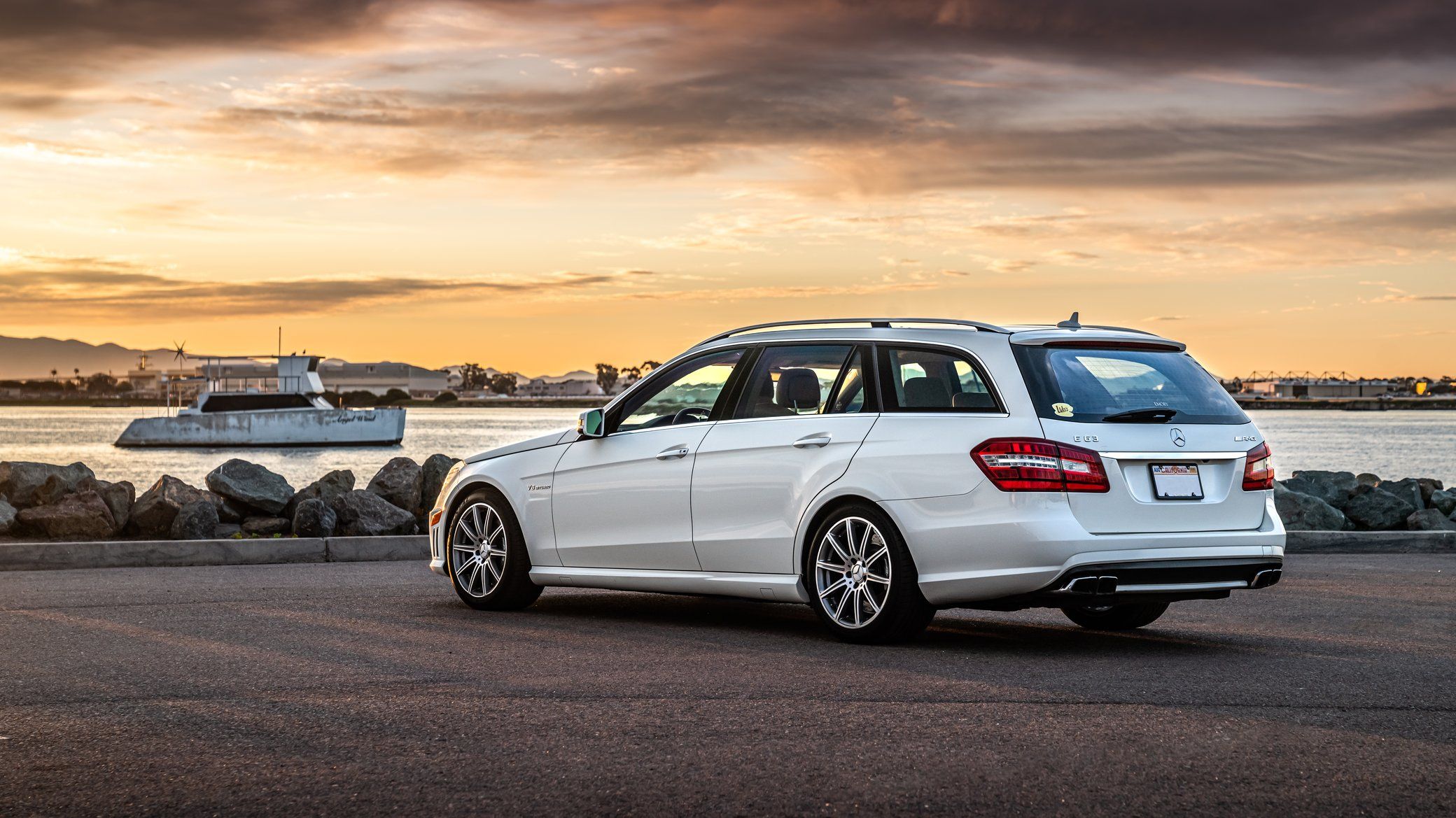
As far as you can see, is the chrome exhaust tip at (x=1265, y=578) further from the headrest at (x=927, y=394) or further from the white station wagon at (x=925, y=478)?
the headrest at (x=927, y=394)

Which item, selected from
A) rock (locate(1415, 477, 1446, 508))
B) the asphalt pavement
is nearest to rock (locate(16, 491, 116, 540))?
the asphalt pavement

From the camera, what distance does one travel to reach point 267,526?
767 inches

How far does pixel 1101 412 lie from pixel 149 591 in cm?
702

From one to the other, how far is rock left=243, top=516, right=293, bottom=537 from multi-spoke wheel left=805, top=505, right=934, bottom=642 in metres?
12.3

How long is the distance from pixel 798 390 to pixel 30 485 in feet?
45.8

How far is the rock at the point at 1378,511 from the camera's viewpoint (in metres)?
21.2

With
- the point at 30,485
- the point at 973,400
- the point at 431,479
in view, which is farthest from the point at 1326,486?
the point at 30,485

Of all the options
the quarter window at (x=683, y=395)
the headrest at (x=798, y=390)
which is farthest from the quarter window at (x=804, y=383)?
the quarter window at (x=683, y=395)

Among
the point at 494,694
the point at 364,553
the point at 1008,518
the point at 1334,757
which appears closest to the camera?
the point at 1334,757

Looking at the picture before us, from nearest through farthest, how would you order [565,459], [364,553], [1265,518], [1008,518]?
[1008,518]
[1265,518]
[565,459]
[364,553]

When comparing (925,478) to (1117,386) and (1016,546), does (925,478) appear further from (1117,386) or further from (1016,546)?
(1117,386)

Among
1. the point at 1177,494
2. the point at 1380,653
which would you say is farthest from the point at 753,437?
the point at 1380,653

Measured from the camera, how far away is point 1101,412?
26.5 ft

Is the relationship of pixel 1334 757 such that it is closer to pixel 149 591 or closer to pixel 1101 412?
pixel 1101 412
